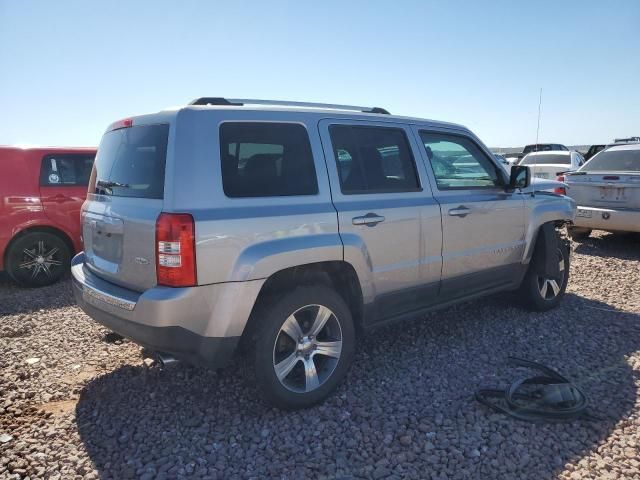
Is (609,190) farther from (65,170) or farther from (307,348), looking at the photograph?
(65,170)

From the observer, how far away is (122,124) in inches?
127

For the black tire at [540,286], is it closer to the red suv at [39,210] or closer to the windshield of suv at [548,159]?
the red suv at [39,210]

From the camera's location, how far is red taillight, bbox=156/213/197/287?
253cm

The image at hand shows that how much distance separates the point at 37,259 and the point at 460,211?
537 centimetres

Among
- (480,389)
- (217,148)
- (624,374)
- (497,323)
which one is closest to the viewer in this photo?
(217,148)

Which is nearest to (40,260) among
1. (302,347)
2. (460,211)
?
(302,347)

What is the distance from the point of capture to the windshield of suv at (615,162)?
7.46 metres

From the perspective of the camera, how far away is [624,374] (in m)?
3.57

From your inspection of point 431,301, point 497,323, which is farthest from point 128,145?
point 497,323

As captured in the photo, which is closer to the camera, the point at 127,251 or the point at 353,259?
the point at 127,251

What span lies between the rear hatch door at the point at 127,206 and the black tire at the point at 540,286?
3755mm

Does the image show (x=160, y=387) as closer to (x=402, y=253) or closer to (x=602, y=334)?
(x=402, y=253)

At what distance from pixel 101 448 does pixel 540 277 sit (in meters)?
4.21

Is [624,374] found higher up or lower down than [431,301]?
lower down
